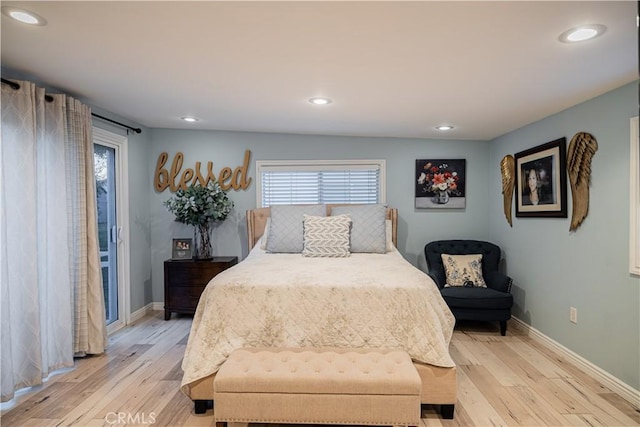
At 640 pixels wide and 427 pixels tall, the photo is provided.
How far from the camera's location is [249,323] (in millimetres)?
2283

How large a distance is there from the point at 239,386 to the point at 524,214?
3.18m

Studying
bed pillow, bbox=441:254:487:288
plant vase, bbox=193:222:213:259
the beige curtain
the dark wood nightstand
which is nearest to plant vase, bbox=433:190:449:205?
bed pillow, bbox=441:254:487:288

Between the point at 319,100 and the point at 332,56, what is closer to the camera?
the point at 332,56

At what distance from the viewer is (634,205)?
2.35 m

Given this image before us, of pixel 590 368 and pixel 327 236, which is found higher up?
pixel 327 236

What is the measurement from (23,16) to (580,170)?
3696mm

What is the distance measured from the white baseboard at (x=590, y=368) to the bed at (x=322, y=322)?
1.23 meters

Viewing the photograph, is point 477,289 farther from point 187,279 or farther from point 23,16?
point 23,16

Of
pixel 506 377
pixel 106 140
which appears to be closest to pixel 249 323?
pixel 506 377

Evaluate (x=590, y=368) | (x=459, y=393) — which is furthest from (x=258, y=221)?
(x=590, y=368)

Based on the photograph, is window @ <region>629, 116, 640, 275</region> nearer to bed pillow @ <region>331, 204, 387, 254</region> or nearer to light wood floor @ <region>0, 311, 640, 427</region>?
light wood floor @ <region>0, 311, 640, 427</region>

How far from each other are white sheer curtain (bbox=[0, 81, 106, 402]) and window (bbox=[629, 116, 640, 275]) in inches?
157

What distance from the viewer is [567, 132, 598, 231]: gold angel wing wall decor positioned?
2740mm

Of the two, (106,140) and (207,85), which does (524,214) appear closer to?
(207,85)
